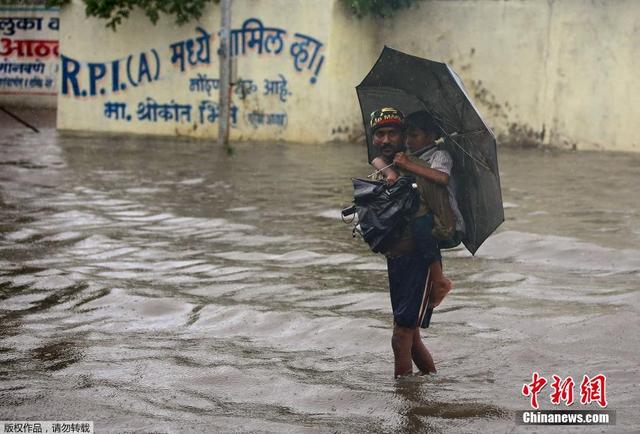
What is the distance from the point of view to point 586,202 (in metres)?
13.1

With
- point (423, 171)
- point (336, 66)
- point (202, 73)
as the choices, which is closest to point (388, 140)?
point (423, 171)

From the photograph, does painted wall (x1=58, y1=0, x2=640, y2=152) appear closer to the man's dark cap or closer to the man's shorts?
the man's dark cap

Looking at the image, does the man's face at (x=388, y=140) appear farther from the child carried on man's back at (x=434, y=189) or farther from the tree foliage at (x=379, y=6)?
the tree foliage at (x=379, y=6)

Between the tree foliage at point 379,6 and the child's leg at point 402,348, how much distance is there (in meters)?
16.1

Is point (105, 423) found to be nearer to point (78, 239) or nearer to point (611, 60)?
point (78, 239)

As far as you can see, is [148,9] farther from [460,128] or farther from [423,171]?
[423,171]

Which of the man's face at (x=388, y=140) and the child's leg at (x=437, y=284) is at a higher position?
the man's face at (x=388, y=140)

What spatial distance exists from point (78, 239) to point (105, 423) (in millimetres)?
5758

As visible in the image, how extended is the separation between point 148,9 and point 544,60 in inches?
316

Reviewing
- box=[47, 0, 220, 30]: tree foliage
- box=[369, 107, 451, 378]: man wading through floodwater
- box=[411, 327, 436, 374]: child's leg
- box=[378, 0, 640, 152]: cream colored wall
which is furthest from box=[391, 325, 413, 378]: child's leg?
box=[47, 0, 220, 30]: tree foliage

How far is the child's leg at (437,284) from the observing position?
574cm

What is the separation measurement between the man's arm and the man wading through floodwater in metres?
0.05

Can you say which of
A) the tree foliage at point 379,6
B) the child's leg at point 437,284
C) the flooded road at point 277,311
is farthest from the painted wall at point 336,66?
the child's leg at point 437,284

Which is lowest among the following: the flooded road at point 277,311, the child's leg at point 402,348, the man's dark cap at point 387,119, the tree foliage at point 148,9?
the flooded road at point 277,311
